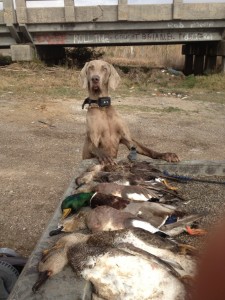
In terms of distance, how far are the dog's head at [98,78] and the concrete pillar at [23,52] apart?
11438 mm

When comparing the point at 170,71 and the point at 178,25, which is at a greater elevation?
the point at 178,25

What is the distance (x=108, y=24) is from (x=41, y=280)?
14.2 metres

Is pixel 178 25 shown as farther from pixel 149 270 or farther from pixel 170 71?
pixel 149 270

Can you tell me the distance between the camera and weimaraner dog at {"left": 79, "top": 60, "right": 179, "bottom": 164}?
4500 mm

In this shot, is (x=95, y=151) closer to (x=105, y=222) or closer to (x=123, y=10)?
(x=105, y=222)

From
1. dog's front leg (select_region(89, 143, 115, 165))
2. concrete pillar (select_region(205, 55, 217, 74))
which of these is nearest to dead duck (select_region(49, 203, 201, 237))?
dog's front leg (select_region(89, 143, 115, 165))

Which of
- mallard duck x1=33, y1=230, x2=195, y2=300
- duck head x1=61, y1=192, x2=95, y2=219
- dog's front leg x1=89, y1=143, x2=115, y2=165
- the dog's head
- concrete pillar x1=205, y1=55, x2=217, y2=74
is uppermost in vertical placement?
the dog's head

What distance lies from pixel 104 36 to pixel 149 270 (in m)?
14.7

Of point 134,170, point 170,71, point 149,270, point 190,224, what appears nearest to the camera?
point 149,270

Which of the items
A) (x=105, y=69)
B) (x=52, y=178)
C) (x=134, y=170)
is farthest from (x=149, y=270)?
(x=52, y=178)

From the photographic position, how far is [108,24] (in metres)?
14.9

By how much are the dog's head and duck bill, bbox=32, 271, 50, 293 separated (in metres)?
3.01

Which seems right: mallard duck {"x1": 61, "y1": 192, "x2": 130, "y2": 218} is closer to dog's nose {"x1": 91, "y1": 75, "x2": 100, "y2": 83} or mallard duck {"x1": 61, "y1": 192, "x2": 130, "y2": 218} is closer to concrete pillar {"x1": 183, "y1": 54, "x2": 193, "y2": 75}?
dog's nose {"x1": 91, "y1": 75, "x2": 100, "y2": 83}

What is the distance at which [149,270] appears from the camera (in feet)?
6.28
